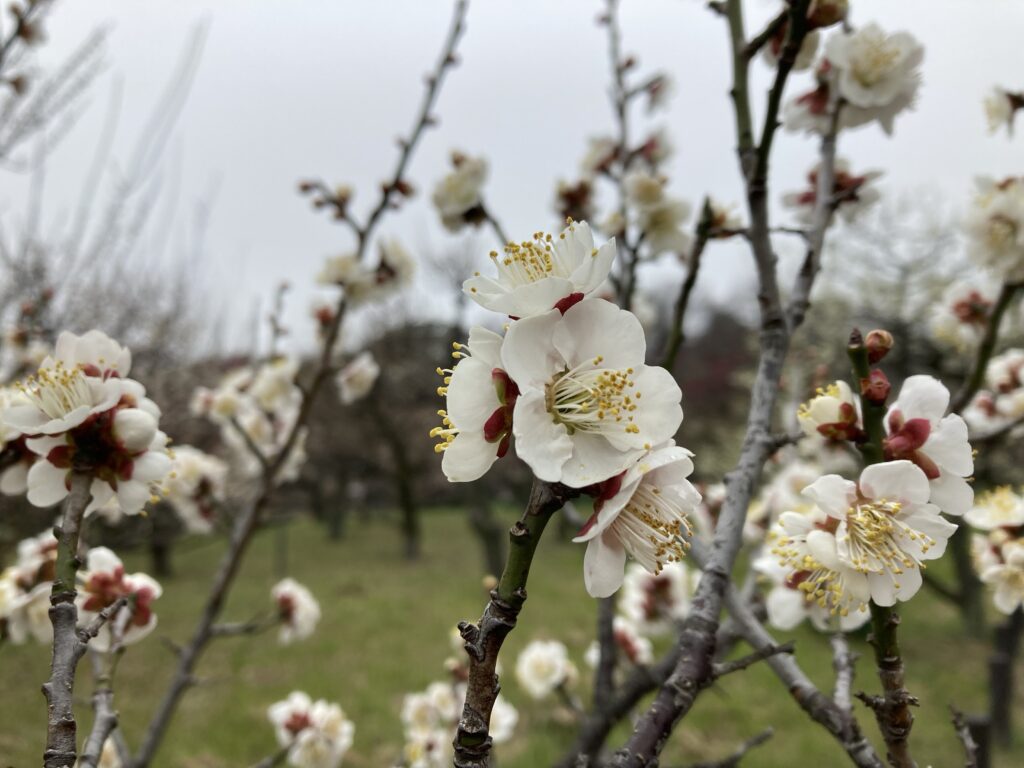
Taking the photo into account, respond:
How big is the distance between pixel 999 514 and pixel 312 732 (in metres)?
1.65

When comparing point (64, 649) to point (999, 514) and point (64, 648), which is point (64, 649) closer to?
point (64, 648)

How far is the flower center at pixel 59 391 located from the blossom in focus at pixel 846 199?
1.15 metres

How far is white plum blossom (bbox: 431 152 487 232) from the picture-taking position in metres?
1.71

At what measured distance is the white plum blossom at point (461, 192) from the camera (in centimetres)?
171

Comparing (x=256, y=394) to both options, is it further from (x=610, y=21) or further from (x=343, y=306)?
(x=610, y=21)

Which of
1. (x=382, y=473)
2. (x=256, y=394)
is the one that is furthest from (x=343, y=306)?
(x=382, y=473)

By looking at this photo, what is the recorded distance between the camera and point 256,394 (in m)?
2.21

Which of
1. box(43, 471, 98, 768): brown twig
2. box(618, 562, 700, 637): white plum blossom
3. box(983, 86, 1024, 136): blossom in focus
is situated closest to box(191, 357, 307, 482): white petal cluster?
box(618, 562, 700, 637): white plum blossom

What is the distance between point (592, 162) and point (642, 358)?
162 cm

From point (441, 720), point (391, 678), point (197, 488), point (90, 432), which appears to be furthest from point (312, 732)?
point (391, 678)

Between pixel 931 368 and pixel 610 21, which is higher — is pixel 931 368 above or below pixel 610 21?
below

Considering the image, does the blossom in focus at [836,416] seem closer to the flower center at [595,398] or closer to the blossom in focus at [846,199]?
the flower center at [595,398]

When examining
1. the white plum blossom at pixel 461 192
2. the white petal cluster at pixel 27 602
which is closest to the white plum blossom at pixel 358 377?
the white plum blossom at pixel 461 192

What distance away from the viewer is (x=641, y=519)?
1.96 ft
